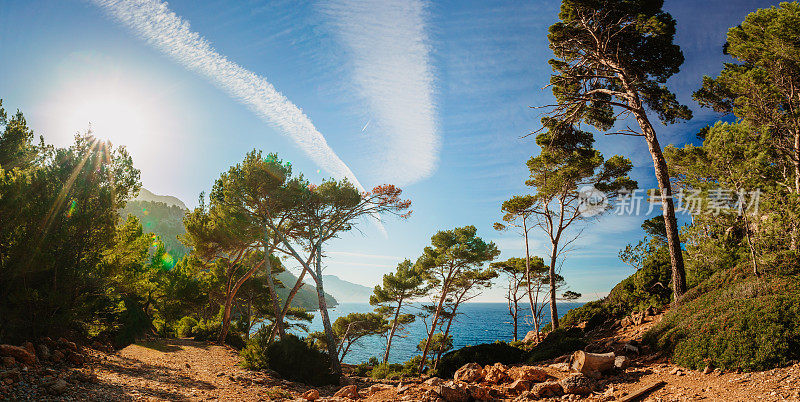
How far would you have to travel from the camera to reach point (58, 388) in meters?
5.10

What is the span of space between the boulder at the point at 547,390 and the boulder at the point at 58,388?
8.31 meters

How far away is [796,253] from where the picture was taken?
27.8 ft

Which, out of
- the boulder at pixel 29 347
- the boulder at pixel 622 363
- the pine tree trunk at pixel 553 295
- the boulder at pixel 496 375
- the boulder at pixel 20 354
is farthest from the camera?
the pine tree trunk at pixel 553 295

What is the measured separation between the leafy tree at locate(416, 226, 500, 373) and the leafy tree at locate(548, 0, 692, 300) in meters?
9.77

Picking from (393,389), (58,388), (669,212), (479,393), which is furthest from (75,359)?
(669,212)

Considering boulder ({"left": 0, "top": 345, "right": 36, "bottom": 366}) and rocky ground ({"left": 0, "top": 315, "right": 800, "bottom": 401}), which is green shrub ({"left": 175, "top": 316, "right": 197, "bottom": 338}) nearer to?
rocky ground ({"left": 0, "top": 315, "right": 800, "bottom": 401})

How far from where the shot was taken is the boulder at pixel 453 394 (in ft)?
20.8

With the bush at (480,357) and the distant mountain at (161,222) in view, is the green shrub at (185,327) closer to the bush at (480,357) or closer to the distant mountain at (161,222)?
the bush at (480,357)

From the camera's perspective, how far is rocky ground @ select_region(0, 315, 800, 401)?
5.06 meters

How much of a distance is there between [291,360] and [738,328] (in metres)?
12.2

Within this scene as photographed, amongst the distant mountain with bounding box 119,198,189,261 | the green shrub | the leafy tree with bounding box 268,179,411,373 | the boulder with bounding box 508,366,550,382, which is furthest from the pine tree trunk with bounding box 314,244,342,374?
the distant mountain with bounding box 119,198,189,261

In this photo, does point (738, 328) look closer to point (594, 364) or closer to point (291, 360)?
point (594, 364)

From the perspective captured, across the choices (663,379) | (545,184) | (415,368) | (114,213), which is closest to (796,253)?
(663,379)

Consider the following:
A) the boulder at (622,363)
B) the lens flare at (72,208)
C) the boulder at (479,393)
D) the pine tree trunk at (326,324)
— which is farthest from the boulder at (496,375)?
the lens flare at (72,208)
